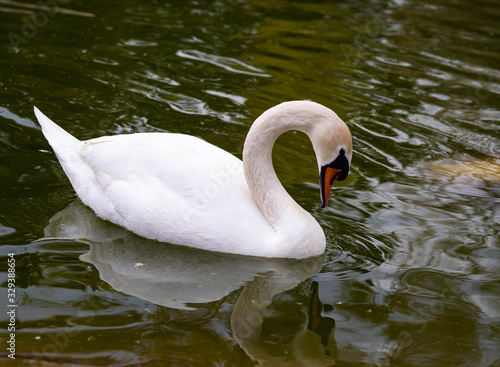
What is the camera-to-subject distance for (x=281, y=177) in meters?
7.95

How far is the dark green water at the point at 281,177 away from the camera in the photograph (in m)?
5.33

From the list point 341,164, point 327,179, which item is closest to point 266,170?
point 327,179

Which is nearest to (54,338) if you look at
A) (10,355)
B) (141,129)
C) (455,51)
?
(10,355)

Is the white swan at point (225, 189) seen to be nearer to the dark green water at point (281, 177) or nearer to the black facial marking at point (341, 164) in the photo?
the black facial marking at point (341, 164)

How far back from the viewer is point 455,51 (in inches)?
489

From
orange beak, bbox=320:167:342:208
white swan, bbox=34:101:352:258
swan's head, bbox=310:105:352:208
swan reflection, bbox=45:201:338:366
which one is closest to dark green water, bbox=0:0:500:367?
→ swan reflection, bbox=45:201:338:366

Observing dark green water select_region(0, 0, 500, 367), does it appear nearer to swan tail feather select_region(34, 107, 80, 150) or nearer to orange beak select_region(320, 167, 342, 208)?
swan tail feather select_region(34, 107, 80, 150)

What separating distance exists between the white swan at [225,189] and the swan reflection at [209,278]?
11cm

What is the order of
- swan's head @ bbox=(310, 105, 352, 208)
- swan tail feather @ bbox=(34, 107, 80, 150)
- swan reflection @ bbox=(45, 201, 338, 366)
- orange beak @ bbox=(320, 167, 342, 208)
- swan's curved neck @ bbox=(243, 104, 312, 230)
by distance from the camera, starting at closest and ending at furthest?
swan reflection @ bbox=(45, 201, 338, 366), swan's head @ bbox=(310, 105, 352, 208), orange beak @ bbox=(320, 167, 342, 208), swan's curved neck @ bbox=(243, 104, 312, 230), swan tail feather @ bbox=(34, 107, 80, 150)

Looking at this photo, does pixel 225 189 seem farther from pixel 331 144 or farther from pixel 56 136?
pixel 56 136

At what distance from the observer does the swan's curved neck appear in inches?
246

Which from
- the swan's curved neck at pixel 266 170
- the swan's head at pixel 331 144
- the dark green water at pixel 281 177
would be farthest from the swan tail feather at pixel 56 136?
the swan's head at pixel 331 144

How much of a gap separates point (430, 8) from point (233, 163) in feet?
31.7

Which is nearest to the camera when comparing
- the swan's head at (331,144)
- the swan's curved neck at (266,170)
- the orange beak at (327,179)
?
the swan's head at (331,144)
